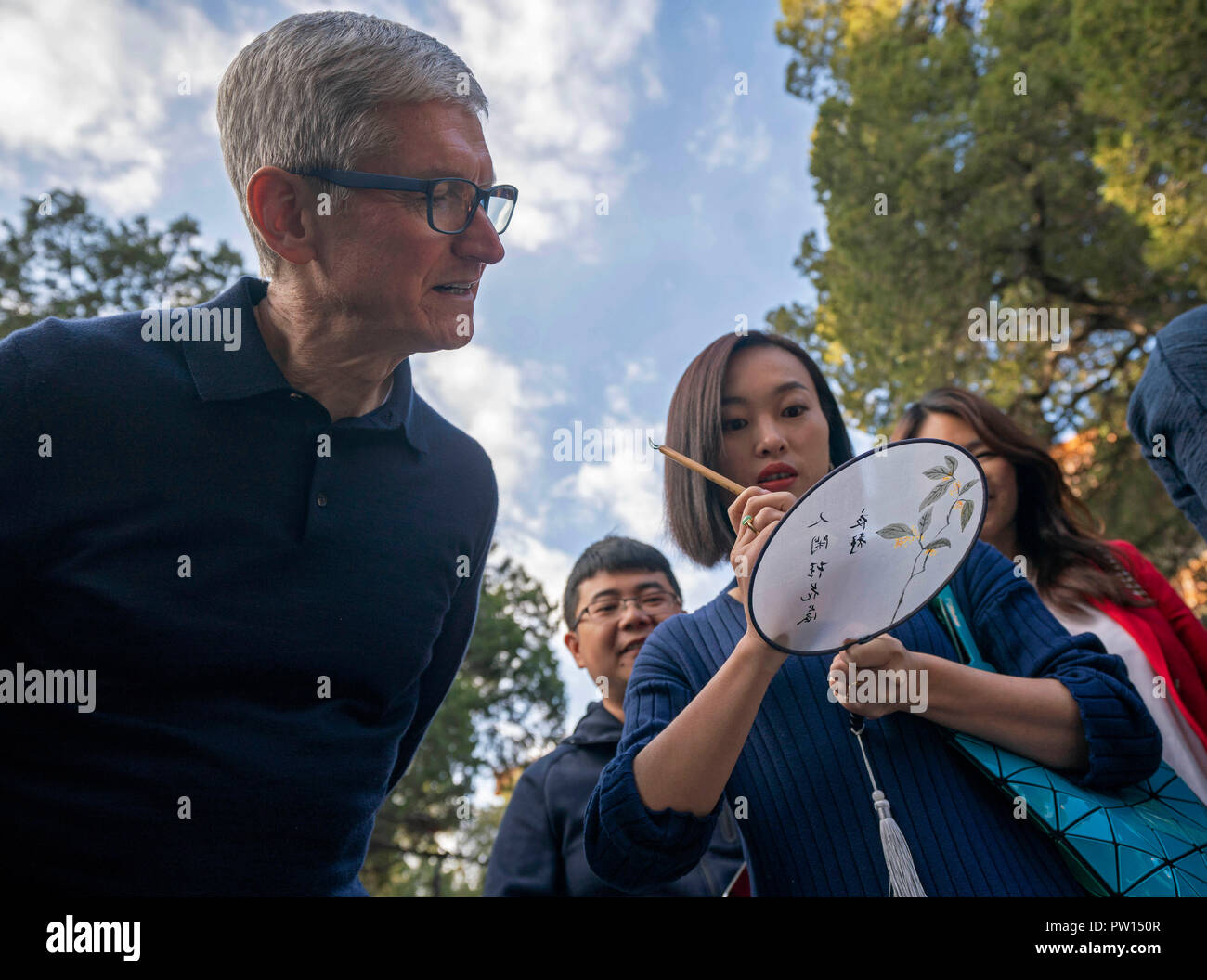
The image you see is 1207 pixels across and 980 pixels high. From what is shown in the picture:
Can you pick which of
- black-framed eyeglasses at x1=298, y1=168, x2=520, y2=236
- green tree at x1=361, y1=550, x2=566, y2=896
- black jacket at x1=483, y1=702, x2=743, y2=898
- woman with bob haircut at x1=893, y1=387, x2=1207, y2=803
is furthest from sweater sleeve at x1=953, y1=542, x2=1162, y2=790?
green tree at x1=361, y1=550, x2=566, y2=896

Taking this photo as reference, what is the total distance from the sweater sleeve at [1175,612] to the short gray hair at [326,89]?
1797mm

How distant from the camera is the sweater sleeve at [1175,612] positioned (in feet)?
6.37

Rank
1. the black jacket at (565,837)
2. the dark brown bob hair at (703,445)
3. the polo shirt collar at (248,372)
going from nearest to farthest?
the polo shirt collar at (248,372) → the dark brown bob hair at (703,445) → the black jacket at (565,837)

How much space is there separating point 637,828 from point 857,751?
1.04 feet

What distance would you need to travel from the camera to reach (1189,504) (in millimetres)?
1742

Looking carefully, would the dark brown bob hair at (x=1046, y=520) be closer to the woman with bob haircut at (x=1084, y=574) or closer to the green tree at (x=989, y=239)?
the woman with bob haircut at (x=1084, y=574)

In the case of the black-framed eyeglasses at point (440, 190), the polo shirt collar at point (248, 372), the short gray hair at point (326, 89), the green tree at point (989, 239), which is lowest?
the polo shirt collar at point (248, 372)

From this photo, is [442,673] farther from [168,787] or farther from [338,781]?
[168,787]

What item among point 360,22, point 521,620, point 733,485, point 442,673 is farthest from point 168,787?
point 521,620

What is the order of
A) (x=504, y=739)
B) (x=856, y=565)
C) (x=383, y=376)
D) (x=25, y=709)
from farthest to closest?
(x=504, y=739)
(x=383, y=376)
(x=25, y=709)
(x=856, y=565)

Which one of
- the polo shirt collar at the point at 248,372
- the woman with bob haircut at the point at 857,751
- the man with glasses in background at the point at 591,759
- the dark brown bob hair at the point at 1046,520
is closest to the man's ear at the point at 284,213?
the polo shirt collar at the point at 248,372

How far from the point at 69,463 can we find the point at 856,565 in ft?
3.54

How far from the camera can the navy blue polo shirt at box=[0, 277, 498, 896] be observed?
3.99ft

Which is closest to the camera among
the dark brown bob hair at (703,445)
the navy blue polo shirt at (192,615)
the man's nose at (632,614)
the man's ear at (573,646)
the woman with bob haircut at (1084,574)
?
the navy blue polo shirt at (192,615)
